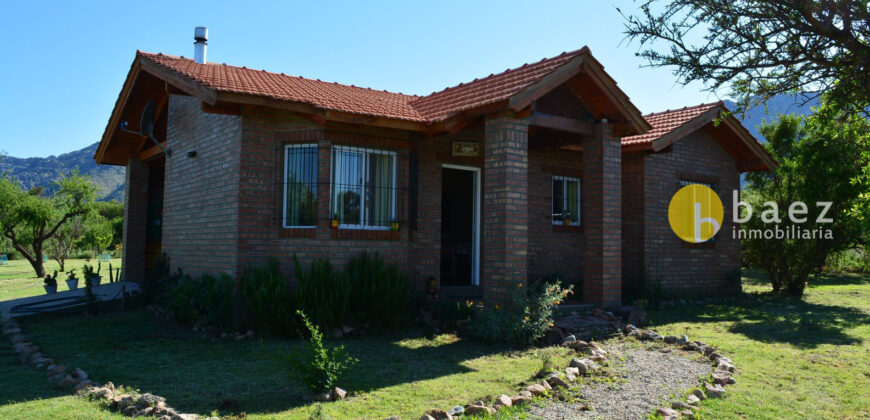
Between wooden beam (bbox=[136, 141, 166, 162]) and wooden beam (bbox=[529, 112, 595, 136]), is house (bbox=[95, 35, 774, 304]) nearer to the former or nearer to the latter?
wooden beam (bbox=[529, 112, 595, 136])

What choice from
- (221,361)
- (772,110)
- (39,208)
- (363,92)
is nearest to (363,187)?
(363,92)

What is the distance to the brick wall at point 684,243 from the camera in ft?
37.6

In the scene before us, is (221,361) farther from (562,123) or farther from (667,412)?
(562,123)

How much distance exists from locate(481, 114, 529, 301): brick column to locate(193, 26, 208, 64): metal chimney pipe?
262 inches

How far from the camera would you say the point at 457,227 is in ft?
37.4

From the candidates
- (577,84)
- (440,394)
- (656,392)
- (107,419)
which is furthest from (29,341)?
(577,84)

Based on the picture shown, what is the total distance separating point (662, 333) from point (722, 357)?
5.40ft

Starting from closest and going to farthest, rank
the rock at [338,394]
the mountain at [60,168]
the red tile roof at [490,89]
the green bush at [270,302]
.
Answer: the rock at [338,394] < the green bush at [270,302] < the red tile roof at [490,89] < the mountain at [60,168]

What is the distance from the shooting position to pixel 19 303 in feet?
35.8

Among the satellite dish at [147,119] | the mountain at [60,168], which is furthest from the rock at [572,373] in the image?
the mountain at [60,168]

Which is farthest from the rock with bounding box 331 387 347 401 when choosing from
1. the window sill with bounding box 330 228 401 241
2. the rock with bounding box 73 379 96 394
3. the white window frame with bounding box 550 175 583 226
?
the white window frame with bounding box 550 175 583 226

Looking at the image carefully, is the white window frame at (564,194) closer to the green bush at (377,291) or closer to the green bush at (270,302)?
the green bush at (377,291)

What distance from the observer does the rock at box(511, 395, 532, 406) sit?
15.6ft

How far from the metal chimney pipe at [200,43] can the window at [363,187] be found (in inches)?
187
